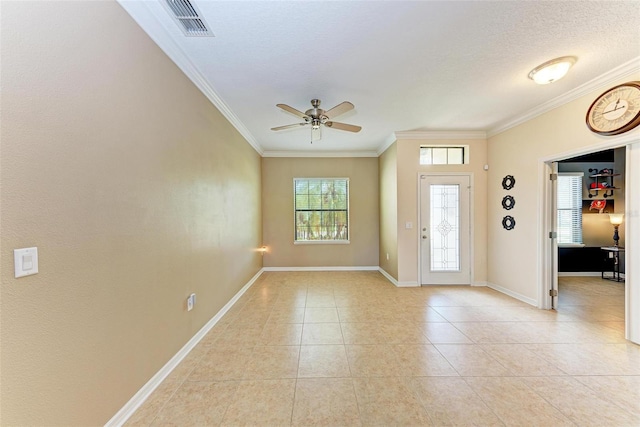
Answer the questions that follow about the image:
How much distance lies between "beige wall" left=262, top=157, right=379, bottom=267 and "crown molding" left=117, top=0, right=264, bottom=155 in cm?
241

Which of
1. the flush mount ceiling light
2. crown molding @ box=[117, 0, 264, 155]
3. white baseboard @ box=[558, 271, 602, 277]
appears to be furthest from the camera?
white baseboard @ box=[558, 271, 602, 277]

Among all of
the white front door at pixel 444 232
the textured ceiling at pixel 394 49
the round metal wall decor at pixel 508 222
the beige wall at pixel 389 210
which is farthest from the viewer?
the beige wall at pixel 389 210

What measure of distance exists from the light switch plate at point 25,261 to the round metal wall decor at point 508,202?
5.09 metres

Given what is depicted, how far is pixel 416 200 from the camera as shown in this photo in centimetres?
457

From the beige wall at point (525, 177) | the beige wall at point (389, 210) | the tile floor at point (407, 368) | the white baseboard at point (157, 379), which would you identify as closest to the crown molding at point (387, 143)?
the beige wall at point (389, 210)

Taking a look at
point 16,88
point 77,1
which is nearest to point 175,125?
point 77,1

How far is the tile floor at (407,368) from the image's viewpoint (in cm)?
167

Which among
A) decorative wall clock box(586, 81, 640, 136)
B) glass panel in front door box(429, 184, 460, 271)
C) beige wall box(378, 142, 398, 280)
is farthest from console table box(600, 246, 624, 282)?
Result: beige wall box(378, 142, 398, 280)

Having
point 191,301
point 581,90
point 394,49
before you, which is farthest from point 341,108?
point 581,90

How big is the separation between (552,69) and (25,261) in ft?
13.3

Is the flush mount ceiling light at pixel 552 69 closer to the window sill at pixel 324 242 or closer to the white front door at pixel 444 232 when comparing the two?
the white front door at pixel 444 232

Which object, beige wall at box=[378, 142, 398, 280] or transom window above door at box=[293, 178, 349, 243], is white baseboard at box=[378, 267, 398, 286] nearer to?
beige wall at box=[378, 142, 398, 280]

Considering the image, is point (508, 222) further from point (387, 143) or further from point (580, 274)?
point (580, 274)

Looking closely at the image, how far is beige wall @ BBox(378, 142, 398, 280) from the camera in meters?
4.68
